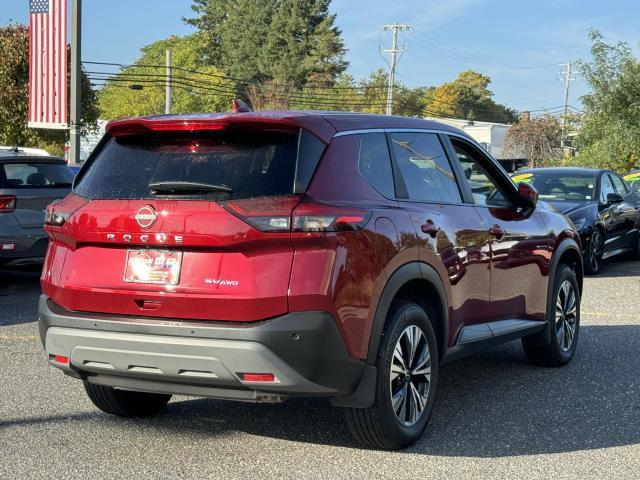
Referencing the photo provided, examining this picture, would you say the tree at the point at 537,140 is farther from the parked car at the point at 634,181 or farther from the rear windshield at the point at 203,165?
the rear windshield at the point at 203,165

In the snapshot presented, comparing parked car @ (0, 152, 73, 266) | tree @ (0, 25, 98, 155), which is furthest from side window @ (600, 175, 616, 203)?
tree @ (0, 25, 98, 155)

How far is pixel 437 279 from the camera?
510cm

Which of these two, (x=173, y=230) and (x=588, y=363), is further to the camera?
(x=588, y=363)

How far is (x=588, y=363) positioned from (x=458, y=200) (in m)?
2.33

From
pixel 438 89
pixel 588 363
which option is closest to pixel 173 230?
pixel 588 363

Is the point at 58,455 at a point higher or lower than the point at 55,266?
lower

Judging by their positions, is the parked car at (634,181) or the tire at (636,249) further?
the parked car at (634,181)

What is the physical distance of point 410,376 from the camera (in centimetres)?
493

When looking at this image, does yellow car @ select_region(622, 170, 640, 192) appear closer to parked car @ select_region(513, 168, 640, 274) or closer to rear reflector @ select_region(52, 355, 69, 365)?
parked car @ select_region(513, 168, 640, 274)

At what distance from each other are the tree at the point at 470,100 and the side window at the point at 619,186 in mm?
99303

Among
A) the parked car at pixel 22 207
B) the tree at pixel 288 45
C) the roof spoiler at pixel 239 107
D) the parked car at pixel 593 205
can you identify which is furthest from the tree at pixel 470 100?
the roof spoiler at pixel 239 107

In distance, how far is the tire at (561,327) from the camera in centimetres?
685

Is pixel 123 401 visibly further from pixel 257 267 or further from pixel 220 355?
pixel 257 267

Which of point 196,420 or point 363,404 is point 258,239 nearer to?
point 363,404
